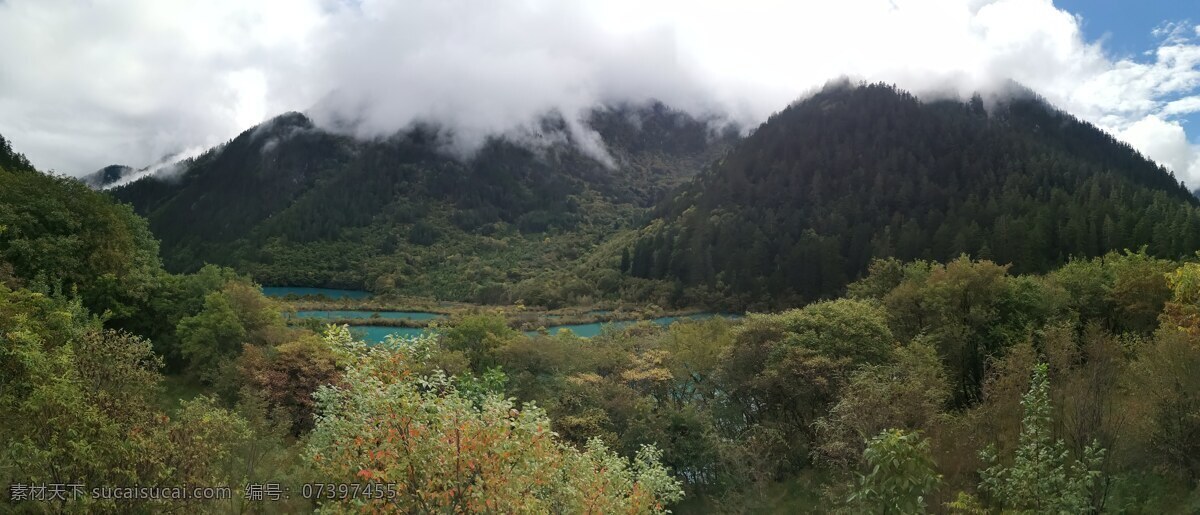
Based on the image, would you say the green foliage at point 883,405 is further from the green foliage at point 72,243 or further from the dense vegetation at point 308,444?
the green foliage at point 72,243

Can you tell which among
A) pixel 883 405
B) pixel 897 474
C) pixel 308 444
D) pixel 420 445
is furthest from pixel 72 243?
pixel 897 474

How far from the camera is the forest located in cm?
1132

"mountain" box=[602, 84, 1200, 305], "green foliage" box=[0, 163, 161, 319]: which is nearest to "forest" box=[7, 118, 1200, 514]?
"green foliage" box=[0, 163, 161, 319]

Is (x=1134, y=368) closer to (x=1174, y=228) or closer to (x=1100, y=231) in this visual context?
(x=1174, y=228)

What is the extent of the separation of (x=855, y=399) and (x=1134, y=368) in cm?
1074

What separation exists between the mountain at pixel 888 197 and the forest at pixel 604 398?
6764 centimetres

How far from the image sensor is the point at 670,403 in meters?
43.7

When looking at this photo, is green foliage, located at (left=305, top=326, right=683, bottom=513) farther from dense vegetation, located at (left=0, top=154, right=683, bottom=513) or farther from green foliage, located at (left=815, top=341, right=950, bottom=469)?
green foliage, located at (left=815, top=341, right=950, bottom=469)

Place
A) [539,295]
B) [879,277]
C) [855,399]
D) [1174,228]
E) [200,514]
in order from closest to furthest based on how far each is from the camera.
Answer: [200,514] < [855,399] < [879,277] < [1174,228] < [539,295]

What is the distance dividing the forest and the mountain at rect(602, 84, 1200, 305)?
67.6 metres

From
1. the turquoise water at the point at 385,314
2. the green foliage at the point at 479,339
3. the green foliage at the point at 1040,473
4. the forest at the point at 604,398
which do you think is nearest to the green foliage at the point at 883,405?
the forest at the point at 604,398

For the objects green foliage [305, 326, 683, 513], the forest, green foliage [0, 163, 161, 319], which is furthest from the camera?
green foliage [0, 163, 161, 319]

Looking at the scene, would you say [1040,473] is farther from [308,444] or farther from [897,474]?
[308,444]

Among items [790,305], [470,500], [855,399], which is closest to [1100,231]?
[790,305]
